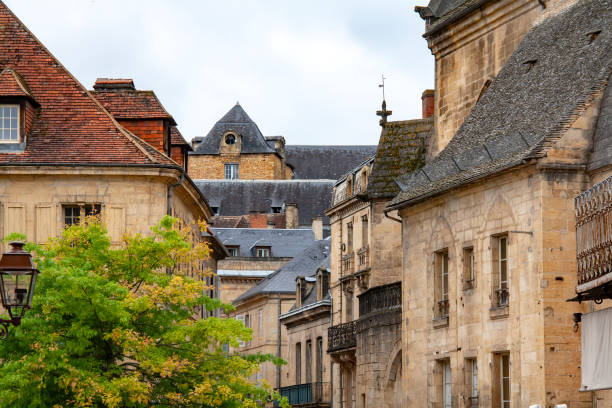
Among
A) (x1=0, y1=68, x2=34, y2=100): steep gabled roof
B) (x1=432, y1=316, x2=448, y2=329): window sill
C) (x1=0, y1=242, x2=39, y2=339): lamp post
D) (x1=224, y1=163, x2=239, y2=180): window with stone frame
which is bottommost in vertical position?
(x1=0, y1=242, x2=39, y2=339): lamp post

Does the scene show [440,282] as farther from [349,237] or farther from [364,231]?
[349,237]

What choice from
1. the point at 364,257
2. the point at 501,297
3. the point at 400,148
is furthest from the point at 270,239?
the point at 501,297

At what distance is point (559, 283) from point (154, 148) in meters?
13.1

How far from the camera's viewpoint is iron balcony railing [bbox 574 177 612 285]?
20219mm

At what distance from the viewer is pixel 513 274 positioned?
30.5 m

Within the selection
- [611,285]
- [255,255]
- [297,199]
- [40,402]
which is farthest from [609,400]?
[297,199]

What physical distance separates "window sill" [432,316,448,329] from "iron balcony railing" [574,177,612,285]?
456 inches

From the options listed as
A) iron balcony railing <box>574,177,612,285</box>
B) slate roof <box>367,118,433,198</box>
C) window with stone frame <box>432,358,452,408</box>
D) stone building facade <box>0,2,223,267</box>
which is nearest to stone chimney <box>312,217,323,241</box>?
slate roof <box>367,118,433,198</box>

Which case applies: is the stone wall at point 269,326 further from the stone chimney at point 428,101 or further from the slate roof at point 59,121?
the slate roof at point 59,121

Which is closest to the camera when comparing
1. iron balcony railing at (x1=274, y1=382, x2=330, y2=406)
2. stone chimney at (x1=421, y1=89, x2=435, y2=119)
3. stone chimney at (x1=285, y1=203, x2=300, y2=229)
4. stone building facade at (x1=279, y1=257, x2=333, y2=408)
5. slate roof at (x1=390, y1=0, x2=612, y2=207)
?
slate roof at (x1=390, y1=0, x2=612, y2=207)

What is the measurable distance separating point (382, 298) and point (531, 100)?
9.45 metres

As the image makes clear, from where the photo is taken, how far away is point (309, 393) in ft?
212

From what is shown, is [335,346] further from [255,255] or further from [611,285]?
[255,255]

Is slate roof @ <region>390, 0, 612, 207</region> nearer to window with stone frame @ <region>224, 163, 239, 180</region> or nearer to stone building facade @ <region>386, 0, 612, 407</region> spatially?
stone building facade @ <region>386, 0, 612, 407</region>
